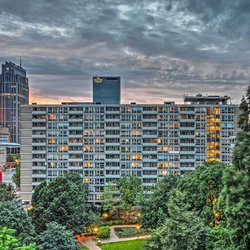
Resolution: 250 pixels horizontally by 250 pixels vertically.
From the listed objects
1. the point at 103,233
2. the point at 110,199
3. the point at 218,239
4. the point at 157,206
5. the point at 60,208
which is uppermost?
the point at 218,239

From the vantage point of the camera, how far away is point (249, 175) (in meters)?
15.3

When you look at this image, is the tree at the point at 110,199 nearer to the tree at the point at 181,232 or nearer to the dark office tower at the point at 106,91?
the dark office tower at the point at 106,91

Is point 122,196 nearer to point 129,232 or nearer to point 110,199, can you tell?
point 110,199

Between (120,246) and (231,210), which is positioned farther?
(120,246)

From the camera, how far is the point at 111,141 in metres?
60.8

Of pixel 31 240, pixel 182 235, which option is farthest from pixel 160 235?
pixel 31 240

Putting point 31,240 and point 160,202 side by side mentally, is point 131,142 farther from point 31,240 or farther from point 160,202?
point 31,240

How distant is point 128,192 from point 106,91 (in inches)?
1006

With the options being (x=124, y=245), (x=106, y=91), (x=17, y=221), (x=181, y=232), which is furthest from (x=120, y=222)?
(x=106, y=91)

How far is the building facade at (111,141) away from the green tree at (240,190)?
44.1 metres

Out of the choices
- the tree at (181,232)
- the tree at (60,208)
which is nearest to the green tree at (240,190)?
the tree at (181,232)

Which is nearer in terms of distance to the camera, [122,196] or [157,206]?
[157,206]

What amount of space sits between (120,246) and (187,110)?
2917 centimetres

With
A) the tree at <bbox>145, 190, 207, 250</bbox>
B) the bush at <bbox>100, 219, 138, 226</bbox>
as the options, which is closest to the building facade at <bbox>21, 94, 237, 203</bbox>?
the bush at <bbox>100, 219, 138, 226</bbox>
